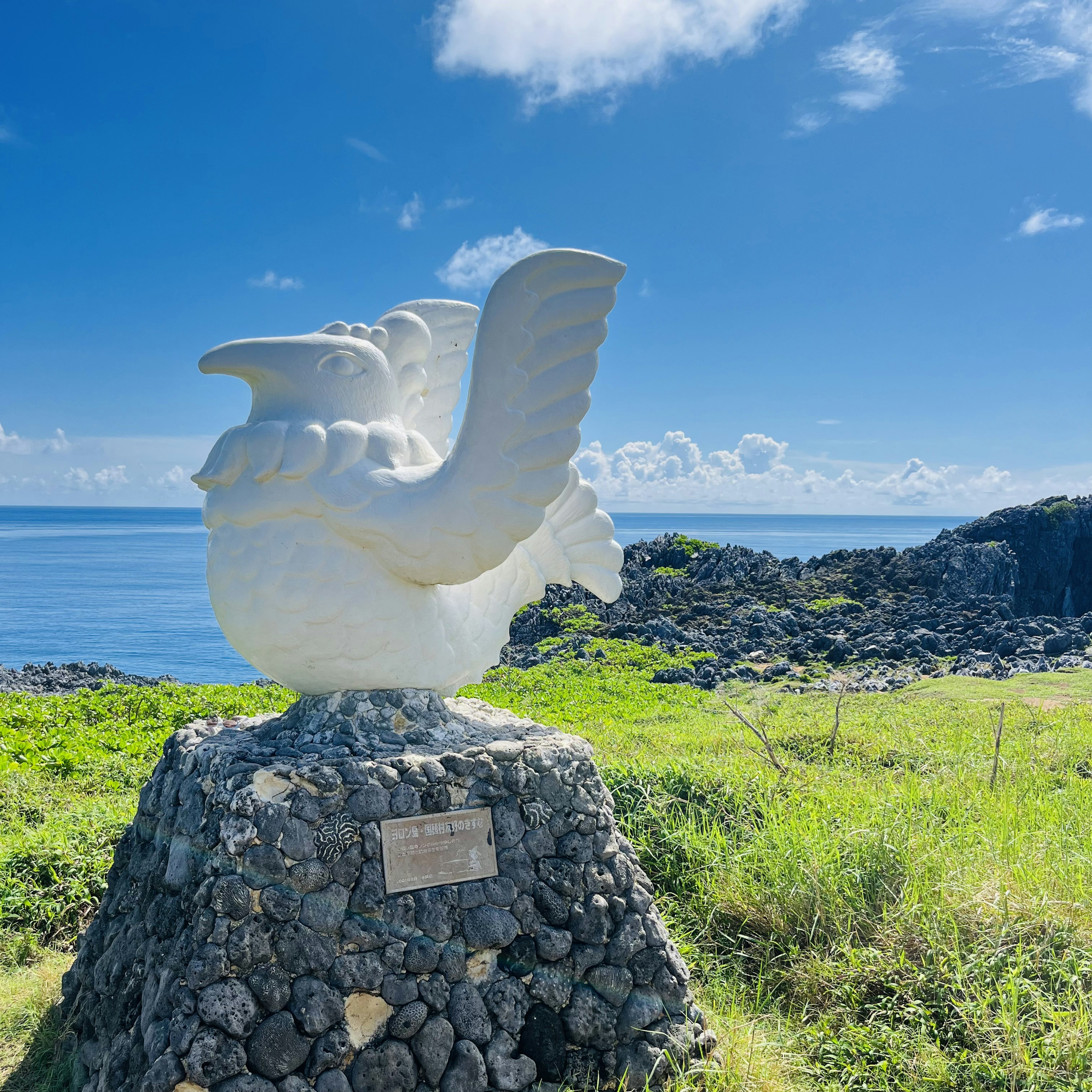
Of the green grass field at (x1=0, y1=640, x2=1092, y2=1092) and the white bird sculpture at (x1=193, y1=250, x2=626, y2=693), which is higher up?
the white bird sculpture at (x1=193, y1=250, x2=626, y2=693)

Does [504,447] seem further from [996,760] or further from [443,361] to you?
[996,760]

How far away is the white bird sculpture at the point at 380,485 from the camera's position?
3.05 metres

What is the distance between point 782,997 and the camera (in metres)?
3.78

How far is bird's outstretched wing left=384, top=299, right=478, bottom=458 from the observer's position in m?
4.19

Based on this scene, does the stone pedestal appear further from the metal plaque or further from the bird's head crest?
the bird's head crest

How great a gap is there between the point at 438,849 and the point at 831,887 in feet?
6.87

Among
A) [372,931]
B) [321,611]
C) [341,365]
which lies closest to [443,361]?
[341,365]

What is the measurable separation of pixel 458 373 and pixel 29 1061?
133 inches

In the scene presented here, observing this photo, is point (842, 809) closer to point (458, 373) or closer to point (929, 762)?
point (929, 762)

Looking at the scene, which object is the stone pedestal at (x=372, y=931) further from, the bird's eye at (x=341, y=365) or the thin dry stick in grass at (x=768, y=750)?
the thin dry stick in grass at (x=768, y=750)

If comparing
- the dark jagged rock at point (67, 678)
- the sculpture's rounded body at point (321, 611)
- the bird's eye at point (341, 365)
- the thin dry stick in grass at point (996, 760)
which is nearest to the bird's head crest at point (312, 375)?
the bird's eye at point (341, 365)

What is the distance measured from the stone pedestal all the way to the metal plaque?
0.01 meters

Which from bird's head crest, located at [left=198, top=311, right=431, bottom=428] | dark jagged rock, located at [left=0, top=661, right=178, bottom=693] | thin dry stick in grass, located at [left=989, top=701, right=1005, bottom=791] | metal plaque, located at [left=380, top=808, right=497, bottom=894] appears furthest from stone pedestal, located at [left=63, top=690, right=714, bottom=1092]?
dark jagged rock, located at [left=0, top=661, right=178, bottom=693]

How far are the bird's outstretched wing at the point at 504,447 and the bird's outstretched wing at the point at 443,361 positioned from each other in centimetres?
98
